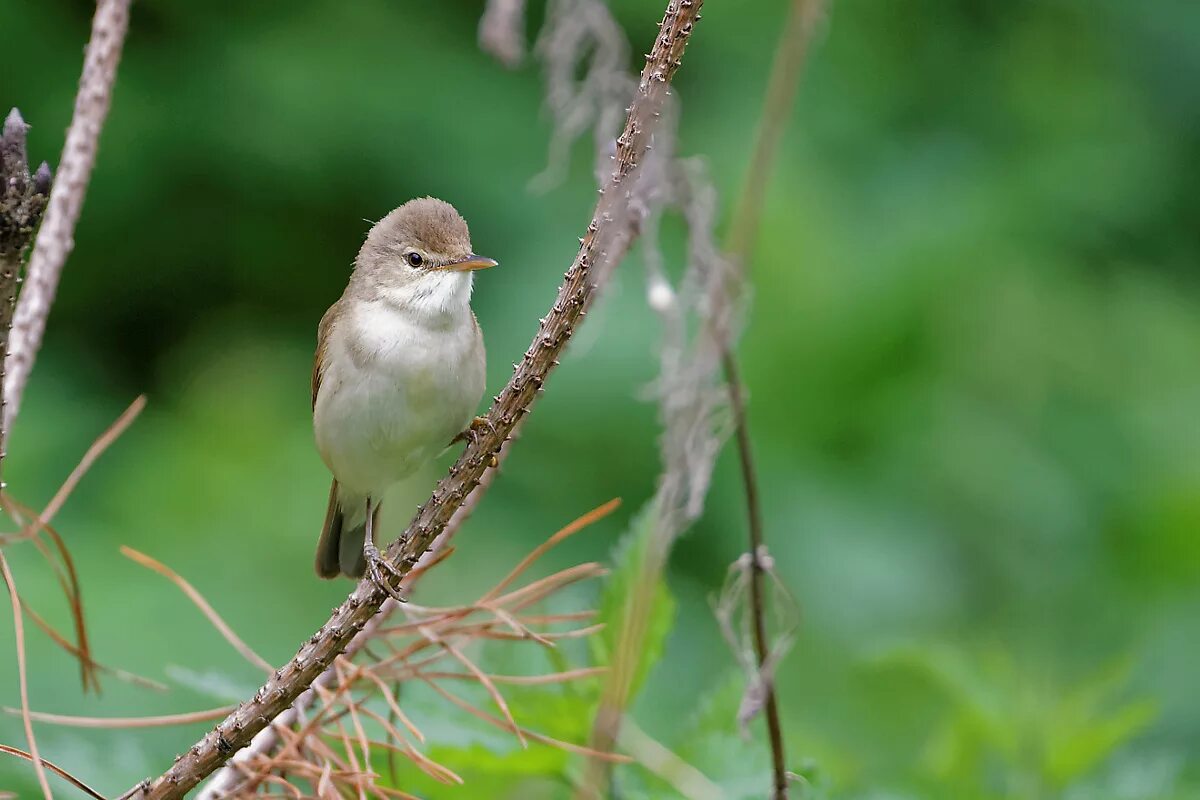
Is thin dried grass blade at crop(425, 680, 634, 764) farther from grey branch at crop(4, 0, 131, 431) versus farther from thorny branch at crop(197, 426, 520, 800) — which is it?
grey branch at crop(4, 0, 131, 431)

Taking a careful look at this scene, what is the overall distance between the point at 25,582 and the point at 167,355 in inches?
51.9

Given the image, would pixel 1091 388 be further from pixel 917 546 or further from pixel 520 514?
pixel 520 514

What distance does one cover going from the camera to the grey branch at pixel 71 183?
5.69 feet

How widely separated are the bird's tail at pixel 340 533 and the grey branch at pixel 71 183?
95 centimetres

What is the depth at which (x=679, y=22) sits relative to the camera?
4.24 feet

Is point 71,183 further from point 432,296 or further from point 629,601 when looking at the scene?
point 629,601

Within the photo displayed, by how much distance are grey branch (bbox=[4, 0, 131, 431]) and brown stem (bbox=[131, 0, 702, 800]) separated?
1.96 ft

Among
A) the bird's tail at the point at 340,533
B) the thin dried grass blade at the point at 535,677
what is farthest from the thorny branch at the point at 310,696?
the bird's tail at the point at 340,533

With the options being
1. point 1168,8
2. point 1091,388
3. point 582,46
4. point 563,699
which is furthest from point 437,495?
point 1168,8

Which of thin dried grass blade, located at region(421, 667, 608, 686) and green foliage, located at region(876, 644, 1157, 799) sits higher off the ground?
green foliage, located at region(876, 644, 1157, 799)

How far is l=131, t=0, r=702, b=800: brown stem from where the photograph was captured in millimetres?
1298

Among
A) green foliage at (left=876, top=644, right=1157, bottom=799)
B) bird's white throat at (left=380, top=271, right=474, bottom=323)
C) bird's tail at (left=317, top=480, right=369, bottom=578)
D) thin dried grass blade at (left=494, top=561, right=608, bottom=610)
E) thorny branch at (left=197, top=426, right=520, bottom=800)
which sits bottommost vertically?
thorny branch at (left=197, top=426, right=520, bottom=800)

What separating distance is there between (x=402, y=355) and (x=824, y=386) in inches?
62.1

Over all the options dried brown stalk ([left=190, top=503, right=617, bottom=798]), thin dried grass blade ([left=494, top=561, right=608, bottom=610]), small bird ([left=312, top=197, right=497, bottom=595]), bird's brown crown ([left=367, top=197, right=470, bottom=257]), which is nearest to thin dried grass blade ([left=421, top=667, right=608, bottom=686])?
dried brown stalk ([left=190, top=503, right=617, bottom=798])
